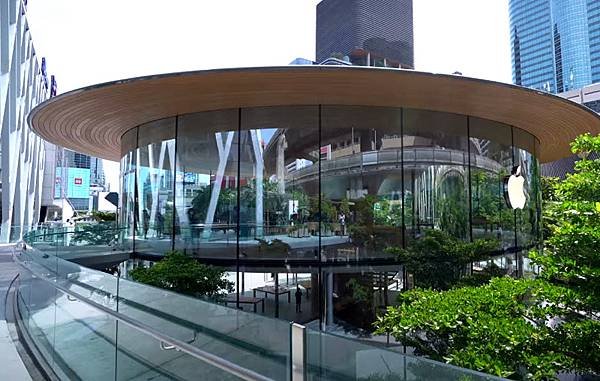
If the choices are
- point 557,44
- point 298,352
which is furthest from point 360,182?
point 557,44

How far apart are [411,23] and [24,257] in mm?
138360

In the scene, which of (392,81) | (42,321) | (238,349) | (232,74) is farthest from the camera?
(392,81)

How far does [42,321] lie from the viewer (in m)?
6.50

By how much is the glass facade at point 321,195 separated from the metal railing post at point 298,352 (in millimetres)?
8580

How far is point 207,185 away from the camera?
1182 centimetres

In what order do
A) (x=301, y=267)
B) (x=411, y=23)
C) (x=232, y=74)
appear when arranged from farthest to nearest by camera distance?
(x=411, y=23) < (x=301, y=267) < (x=232, y=74)

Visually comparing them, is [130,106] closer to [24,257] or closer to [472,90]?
[24,257]

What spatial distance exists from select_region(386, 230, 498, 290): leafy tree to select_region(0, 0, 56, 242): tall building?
25412mm

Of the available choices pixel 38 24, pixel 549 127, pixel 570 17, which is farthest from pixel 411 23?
pixel 549 127

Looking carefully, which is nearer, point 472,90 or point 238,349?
point 238,349

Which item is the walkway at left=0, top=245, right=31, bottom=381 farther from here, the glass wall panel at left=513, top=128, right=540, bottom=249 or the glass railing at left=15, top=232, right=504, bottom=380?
the glass wall panel at left=513, top=128, right=540, bottom=249

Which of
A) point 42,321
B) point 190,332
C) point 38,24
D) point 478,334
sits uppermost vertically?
point 38,24

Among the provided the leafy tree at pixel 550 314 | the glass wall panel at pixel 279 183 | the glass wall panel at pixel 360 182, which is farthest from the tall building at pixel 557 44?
the leafy tree at pixel 550 314

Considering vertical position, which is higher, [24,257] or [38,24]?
[38,24]
